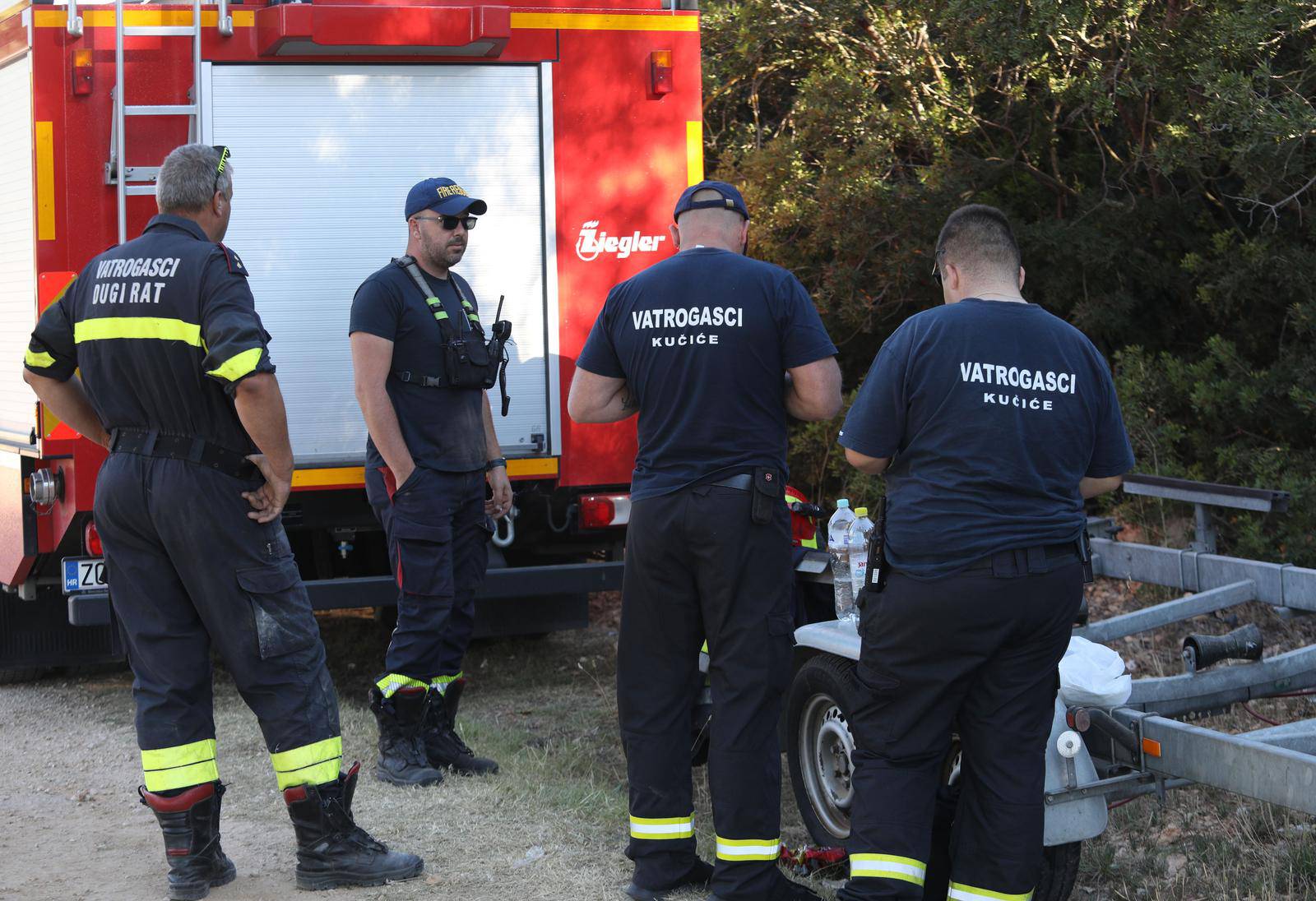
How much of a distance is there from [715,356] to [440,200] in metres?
1.79

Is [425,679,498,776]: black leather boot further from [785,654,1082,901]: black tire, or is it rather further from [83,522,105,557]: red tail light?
[83,522,105,557]: red tail light

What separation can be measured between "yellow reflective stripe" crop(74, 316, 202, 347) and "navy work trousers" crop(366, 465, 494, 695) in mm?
1293

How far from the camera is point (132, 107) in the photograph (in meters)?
5.79

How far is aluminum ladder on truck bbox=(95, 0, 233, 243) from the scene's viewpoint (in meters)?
5.68

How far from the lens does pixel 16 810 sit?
16.8 ft

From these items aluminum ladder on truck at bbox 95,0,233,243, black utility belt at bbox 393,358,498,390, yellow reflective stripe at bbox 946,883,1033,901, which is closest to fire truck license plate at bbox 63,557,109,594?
aluminum ladder on truck at bbox 95,0,233,243

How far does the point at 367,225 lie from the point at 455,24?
0.92m

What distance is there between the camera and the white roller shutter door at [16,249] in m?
5.89

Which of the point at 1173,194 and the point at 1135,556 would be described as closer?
the point at 1135,556

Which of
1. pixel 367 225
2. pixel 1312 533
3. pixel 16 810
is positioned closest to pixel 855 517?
pixel 367 225

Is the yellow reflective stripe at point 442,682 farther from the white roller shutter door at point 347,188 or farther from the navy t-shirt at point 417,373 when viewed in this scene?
the white roller shutter door at point 347,188

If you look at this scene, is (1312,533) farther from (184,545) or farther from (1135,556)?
(184,545)

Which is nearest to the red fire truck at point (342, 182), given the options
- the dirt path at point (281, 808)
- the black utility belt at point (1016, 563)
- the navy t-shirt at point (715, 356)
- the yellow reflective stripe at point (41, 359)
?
the dirt path at point (281, 808)

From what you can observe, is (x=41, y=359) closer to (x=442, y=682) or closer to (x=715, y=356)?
(x=442, y=682)
